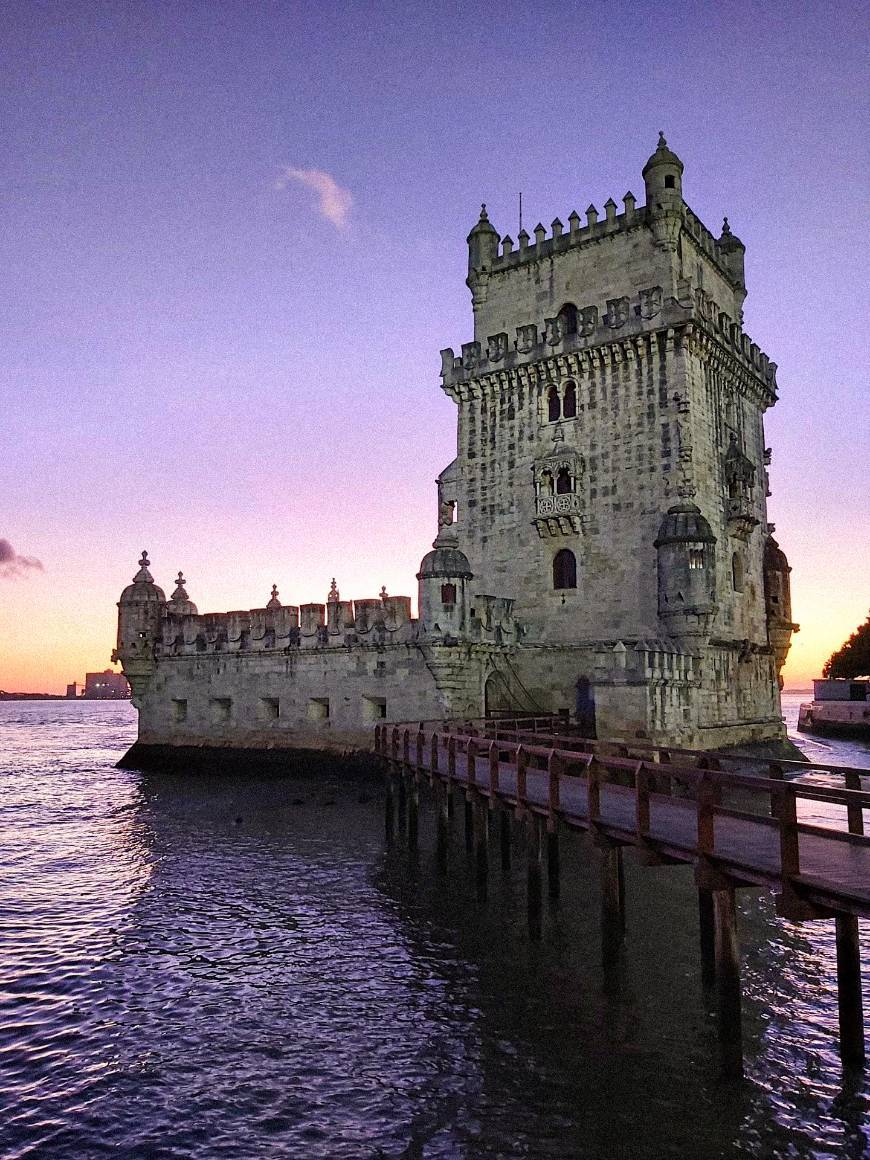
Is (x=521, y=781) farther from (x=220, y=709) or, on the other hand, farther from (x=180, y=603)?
(x=180, y=603)

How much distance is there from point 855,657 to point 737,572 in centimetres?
5910

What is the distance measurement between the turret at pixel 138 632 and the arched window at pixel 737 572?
24.5m

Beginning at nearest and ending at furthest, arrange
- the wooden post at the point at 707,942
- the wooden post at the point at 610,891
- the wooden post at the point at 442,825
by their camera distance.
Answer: the wooden post at the point at 707,942
the wooden post at the point at 610,891
the wooden post at the point at 442,825

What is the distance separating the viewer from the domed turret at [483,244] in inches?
1390

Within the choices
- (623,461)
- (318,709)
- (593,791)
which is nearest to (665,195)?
(623,461)

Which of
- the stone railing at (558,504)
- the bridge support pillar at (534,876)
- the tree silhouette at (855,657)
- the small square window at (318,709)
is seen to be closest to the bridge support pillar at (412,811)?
the bridge support pillar at (534,876)

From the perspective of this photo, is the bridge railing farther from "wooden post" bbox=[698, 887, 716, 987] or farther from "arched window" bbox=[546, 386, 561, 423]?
"arched window" bbox=[546, 386, 561, 423]

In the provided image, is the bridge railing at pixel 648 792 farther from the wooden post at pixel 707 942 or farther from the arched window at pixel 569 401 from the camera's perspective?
the arched window at pixel 569 401

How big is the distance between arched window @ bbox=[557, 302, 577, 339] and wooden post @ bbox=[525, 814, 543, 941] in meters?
22.6

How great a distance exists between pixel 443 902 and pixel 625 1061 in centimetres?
670

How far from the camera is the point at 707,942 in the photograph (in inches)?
457

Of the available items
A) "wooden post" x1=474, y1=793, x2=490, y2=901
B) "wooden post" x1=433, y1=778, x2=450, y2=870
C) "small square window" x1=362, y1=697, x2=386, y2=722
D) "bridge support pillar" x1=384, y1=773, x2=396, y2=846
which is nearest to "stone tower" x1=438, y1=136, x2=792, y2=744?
"small square window" x1=362, y1=697, x2=386, y2=722

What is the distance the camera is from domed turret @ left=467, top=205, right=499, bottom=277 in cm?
3531

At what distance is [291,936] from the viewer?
1404 centimetres
